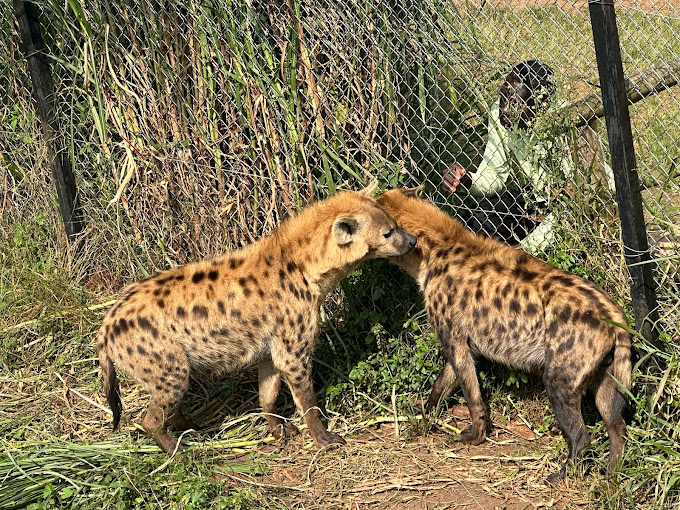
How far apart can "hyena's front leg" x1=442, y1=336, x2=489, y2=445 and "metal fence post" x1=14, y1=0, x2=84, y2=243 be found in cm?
302

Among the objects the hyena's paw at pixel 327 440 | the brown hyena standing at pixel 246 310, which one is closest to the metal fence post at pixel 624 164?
the brown hyena standing at pixel 246 310

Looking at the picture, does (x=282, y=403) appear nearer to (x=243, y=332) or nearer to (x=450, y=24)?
(x=243, y=332)

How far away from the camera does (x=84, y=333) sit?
17.5 ft

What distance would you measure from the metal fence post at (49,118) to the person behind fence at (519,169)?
2715 mm

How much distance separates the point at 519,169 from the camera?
4.37m

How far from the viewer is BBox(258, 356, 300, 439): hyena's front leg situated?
452 cm

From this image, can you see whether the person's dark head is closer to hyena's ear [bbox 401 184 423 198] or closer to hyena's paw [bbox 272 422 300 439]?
hyena's ear [bbox 401 184 423 198]

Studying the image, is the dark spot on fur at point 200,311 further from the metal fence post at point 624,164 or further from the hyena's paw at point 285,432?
the metal fence post at point 624,164

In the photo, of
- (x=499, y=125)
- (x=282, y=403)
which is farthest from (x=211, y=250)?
(x=499, y=125)

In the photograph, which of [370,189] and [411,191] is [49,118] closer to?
[370,189]

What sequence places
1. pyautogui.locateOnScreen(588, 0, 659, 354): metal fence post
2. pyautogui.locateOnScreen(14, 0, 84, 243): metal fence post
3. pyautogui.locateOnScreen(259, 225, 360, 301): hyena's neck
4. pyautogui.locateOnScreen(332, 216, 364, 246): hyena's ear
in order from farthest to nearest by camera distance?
pyautogui.locateOnScreen(14, 0, 84, 243): metal fence post
pyautogui.locateOnScreen(259, 225, 360, 301): hyena's neck
pyautogui.locateOnScreen(332, 216, 364, 246): hyena's ear
pyautogui.locateOnScreen(588, 0, 659, 354): metal fence post

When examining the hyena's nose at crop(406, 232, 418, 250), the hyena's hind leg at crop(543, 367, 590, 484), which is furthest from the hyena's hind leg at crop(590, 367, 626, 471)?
the hyena's nose at crop(406, 232, 418, 250)

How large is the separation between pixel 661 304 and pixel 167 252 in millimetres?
3098

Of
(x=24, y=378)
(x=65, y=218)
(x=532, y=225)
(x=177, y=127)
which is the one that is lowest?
(x=24, y=378)
